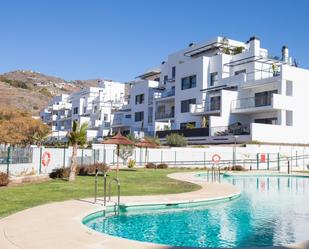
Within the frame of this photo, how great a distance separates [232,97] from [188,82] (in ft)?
29.3

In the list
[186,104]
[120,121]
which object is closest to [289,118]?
[186,104]

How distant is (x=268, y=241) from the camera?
1108 cm

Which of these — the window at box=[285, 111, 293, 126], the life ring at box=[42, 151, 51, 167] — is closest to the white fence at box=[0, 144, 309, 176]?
the window at box=[285, 111, 293, 126]

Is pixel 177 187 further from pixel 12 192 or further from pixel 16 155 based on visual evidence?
pixel 16 155

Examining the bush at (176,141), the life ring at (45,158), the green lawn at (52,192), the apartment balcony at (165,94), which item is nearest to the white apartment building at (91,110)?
the apartment balcony at (165,94)

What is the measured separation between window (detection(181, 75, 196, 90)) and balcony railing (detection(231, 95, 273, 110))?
802 cm

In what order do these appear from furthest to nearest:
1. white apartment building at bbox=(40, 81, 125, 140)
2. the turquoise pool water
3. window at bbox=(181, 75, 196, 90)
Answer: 1. white apartment building at bbox=(40, 81, 125, 140)
2. window at bbox=(181, 75, 196, 90)
3. the turquoise pool water

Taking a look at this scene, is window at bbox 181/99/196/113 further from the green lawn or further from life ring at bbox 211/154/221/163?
the green lawn

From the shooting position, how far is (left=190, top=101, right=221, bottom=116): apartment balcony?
49425 millimetres

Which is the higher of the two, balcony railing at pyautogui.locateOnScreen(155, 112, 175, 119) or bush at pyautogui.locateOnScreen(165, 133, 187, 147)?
balcony railing at pyautogui.locateOnScreen(155, 112, 175, 119)

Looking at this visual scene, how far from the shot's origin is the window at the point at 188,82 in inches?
2175

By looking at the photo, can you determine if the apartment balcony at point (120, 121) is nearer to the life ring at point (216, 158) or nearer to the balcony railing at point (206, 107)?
the balcony railing at point (206, 107)

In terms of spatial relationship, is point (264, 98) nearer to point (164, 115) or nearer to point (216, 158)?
point (216, 158)

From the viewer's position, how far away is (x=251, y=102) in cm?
4775
